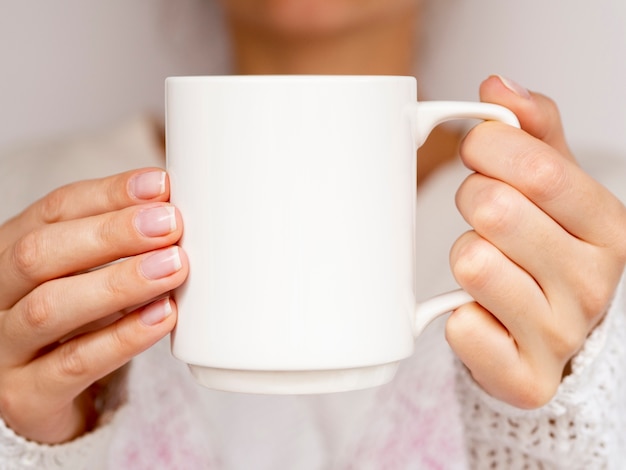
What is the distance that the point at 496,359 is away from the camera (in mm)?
683

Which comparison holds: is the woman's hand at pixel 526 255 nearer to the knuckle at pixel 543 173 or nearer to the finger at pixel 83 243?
the knuckle at pixel 543 173

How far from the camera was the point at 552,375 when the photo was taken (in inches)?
27.9

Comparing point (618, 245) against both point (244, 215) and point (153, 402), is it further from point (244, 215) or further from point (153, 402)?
point (153, 402)

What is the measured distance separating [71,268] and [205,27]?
1024mm

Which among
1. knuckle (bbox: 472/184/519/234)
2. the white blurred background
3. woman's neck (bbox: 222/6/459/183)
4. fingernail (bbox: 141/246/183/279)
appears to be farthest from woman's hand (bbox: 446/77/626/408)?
the white blurred background

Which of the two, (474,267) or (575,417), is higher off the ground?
(474,267)

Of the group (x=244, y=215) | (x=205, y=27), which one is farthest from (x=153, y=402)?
(x=205, y=27)

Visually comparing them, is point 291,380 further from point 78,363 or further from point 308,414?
point 308,414

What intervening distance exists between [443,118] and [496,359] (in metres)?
0.19

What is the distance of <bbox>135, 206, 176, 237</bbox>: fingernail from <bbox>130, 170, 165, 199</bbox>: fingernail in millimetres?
18

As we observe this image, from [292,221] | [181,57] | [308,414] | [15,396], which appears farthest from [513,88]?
[181,57]

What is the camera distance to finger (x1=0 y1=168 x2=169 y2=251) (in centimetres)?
64

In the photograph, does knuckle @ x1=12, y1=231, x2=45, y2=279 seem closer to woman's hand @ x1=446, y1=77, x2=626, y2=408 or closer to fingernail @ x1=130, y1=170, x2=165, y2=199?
fingernail @ x1=130, y1=170, x2=165, y2=199

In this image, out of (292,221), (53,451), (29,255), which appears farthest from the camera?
(53,451)
